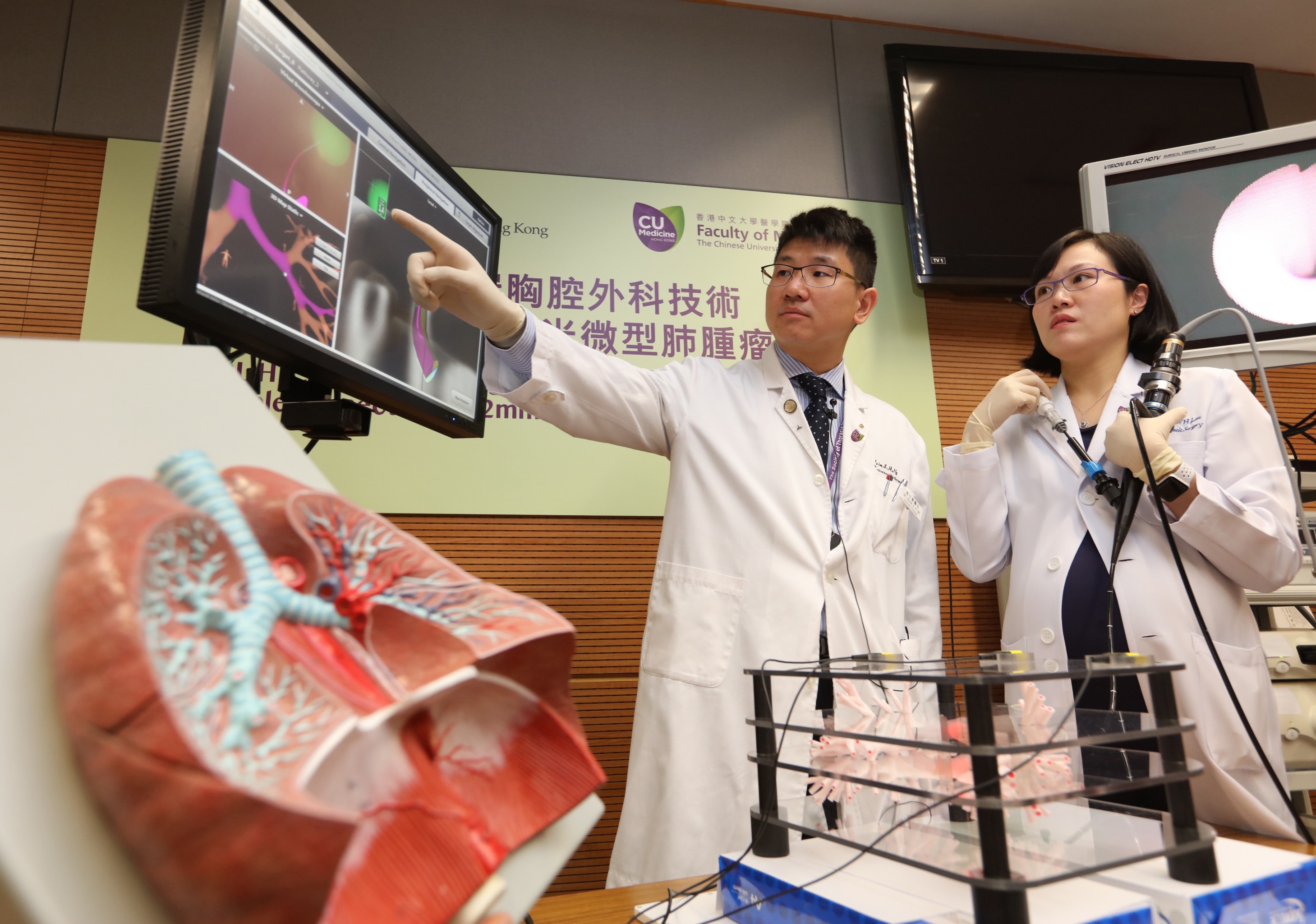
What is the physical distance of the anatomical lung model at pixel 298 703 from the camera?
10.4 inches

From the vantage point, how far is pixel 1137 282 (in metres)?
1.63

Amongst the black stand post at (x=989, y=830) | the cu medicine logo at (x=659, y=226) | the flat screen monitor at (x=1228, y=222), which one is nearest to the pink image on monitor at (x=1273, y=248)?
the flat screen monitor at (x=1228, y=222)

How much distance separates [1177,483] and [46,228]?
2.73 m

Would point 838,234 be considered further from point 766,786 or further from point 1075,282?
point 766,786

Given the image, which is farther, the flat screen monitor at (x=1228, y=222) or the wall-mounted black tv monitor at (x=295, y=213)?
the flat screen monitor at (x=1228, y=222)

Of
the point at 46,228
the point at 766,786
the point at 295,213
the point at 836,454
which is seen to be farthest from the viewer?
the point at 46,228

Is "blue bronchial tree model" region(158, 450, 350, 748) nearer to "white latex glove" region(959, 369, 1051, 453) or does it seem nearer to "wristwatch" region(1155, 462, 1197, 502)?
"wristwatch" region(1155, 462, 1197, 502)

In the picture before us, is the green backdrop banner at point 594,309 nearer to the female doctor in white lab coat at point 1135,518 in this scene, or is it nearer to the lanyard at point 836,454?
the lanyard at point 836,454

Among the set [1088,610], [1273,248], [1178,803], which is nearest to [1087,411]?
[1088,610]

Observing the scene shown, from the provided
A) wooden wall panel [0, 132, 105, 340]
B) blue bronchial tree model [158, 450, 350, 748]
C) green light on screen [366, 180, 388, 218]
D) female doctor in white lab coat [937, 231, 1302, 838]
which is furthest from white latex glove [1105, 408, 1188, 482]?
wooden wall panel [0, 132, 105, 340]

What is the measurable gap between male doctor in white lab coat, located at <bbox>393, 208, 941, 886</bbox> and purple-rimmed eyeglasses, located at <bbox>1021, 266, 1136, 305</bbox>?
37 centimetres

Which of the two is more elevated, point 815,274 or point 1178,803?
point 815,274

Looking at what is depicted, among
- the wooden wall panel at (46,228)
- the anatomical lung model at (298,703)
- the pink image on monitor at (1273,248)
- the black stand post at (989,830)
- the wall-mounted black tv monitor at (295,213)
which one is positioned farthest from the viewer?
the wooden wall panel at (46,228)

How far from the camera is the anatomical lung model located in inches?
10.4
